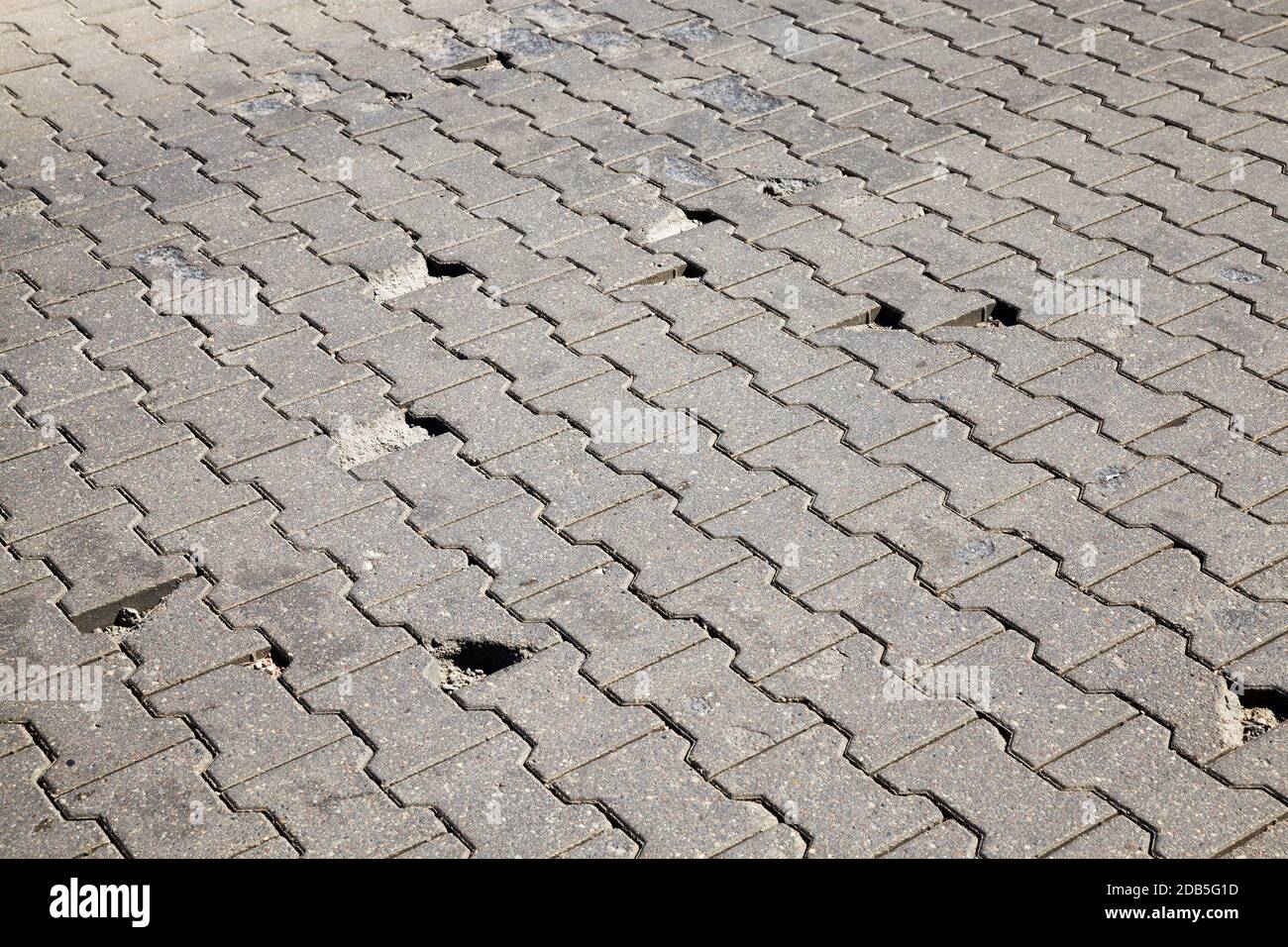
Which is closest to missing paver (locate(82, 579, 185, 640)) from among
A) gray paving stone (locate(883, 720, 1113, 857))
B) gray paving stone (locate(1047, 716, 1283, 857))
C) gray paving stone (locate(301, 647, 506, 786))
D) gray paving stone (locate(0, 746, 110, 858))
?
gray paving stone (locate(0, 746, 110, 858))

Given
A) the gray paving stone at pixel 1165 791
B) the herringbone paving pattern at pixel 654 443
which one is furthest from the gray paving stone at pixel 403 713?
the gray paving stone at pixel 1165 791

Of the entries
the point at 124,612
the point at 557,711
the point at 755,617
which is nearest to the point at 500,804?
the point at 557,711

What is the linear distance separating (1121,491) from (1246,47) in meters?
3.81

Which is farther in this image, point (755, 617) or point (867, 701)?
point (755, 617)

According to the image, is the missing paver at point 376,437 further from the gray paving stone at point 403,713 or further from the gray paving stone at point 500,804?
the gray paving stone at point 500,804

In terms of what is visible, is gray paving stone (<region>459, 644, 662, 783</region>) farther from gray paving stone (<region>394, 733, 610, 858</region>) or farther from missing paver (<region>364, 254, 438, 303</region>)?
missing paver (<region>364, 254, 438, 303</region>)

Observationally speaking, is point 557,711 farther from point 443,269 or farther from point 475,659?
point 443,269

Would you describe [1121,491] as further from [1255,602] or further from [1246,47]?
[1246,47]

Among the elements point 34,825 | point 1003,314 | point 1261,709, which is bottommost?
point 34,825

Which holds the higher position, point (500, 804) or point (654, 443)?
point (654, 443)

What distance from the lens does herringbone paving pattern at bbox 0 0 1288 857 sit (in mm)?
3555

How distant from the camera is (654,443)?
4.68 m
